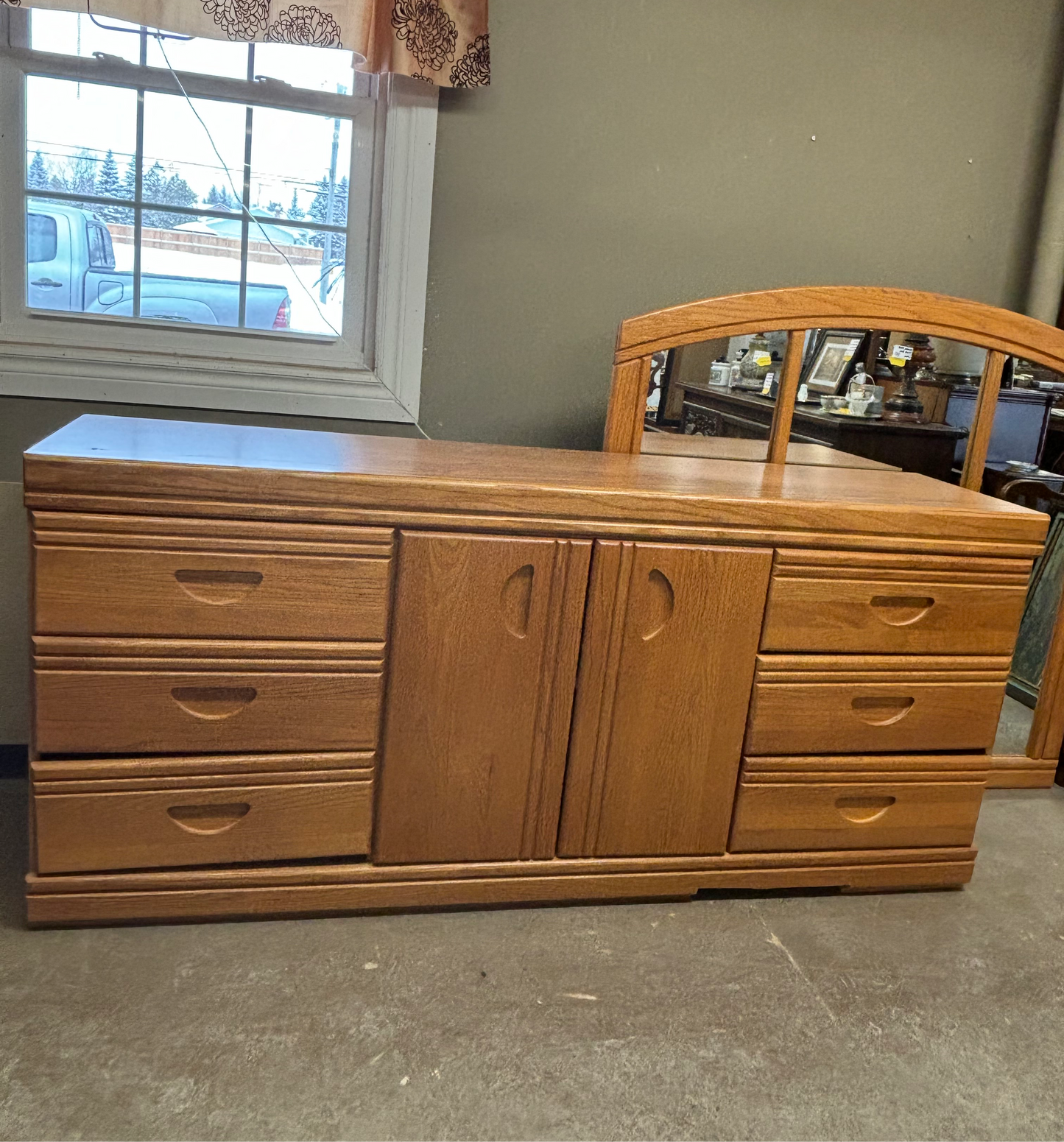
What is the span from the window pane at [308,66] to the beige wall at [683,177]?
0.70 ft

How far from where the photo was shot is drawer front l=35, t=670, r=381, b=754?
1.59 m

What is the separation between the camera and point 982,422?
2357mm

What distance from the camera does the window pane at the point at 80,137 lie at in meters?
1.99

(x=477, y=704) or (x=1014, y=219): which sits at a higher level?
(x=1014, y=219)

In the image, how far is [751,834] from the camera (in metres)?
1.94

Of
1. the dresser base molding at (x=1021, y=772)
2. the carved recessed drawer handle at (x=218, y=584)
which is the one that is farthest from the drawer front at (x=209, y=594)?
the dresser base molding at (x=1021, y=772)

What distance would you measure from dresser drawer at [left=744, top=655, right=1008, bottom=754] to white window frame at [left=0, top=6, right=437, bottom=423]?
95cm

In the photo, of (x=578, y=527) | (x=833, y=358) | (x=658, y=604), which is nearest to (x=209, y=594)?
(x=578, y=527)

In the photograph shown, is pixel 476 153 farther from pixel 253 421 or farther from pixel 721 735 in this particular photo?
pixel 721 735

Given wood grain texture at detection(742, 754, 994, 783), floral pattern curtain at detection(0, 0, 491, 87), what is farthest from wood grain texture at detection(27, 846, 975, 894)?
floral pattern curtain at detection(0, 0, 491, 87)

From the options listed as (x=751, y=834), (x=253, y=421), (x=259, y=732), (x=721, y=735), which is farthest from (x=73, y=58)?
(x=751, y=834)

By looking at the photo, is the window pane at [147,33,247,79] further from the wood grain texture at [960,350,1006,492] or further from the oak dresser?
the wood grain texture at [960,350,1006,492]

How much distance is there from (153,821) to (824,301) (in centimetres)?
163

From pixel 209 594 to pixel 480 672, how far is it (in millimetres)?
449
